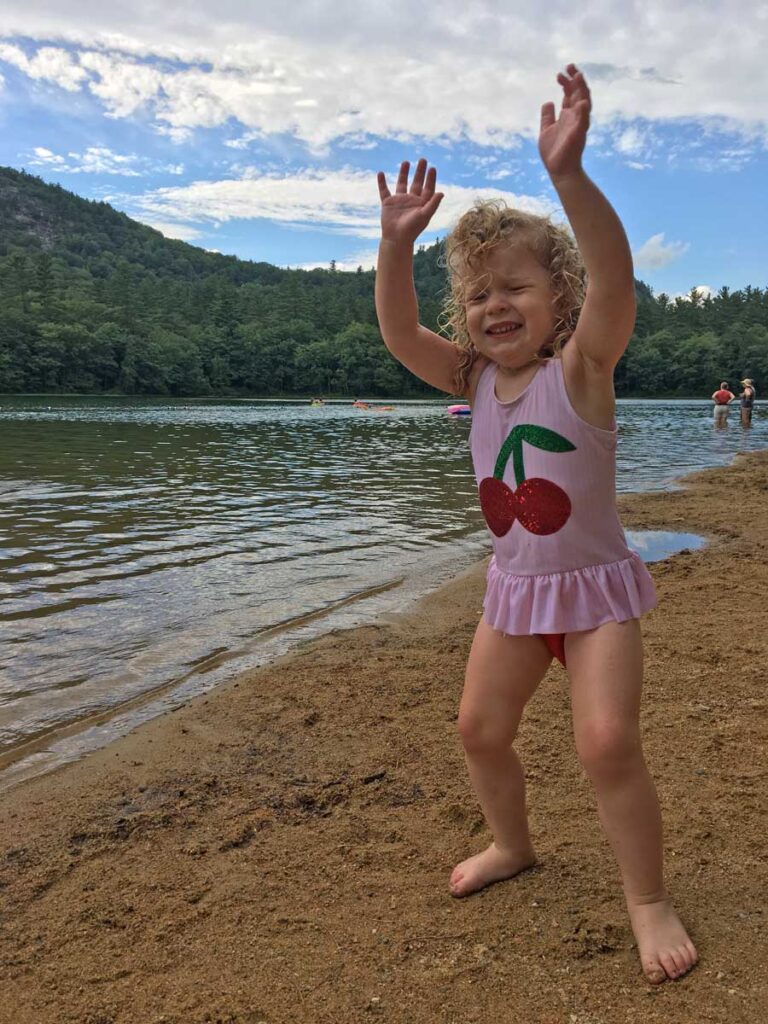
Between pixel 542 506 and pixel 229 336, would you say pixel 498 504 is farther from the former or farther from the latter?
pixel 229 336

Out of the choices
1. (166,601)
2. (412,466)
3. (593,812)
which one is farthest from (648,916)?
(412,466)

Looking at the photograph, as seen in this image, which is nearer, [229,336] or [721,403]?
[721,403]

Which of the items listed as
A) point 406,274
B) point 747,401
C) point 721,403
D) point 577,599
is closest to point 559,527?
point 577,599

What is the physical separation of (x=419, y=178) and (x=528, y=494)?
1129mm

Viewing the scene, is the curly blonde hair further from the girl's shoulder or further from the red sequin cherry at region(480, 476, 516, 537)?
the red sequin cherry at region(480, 476, 516, 537)

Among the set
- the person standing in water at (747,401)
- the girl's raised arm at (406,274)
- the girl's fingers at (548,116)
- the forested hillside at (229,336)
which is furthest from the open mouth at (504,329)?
the forested hillside at (229,336)

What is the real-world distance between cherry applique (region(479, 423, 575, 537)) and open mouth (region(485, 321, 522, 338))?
0.93 ft

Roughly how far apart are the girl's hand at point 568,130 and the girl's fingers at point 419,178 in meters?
0.62

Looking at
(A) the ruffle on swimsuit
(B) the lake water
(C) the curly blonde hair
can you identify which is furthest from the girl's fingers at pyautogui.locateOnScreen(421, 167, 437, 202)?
(B) the lake water

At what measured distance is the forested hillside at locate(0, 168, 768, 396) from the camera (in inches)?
3529

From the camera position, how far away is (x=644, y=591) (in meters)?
2.32

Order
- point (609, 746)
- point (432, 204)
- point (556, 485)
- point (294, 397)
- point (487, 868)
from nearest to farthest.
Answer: point (609, 746)
point (556, 485)
point (432, 204)
point (487, 868)
point (294, 397)

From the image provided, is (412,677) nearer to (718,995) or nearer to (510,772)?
(510,772)

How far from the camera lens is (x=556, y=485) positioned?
2.30m
